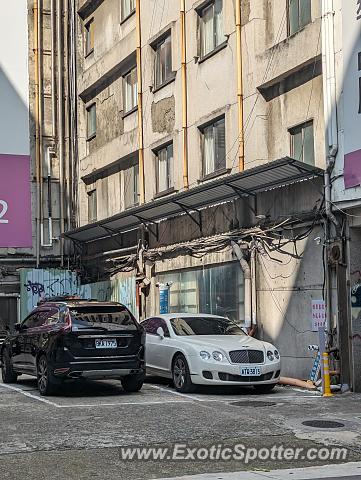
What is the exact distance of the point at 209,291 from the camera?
19.8 meters

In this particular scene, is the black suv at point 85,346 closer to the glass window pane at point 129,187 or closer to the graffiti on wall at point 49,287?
the glass window pane at point 129,187

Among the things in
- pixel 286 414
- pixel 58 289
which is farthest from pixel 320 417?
pixel 58 289

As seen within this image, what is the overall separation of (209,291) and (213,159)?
3.46 m

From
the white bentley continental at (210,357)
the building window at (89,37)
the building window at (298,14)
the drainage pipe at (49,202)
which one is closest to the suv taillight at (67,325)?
the white bentley continental at (210,357)

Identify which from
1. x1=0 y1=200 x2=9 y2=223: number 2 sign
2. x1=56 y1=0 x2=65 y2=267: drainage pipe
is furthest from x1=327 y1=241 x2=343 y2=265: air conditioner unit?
x1=0 y1=200 x2=9 y2=223: number 2 sign

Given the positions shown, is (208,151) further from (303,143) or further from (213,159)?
(303,143)

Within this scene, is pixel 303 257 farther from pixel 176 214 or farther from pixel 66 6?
pixel 66 6

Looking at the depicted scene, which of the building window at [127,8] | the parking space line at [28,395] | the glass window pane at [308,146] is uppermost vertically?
the building window at [127,8]

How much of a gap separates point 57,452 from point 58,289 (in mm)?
18734

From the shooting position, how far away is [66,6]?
28.7 m

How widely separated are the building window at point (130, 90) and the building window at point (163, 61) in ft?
5.80

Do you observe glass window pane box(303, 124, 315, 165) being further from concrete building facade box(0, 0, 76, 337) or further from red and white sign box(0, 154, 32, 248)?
red and white sign box(0, 154, 32, 248)

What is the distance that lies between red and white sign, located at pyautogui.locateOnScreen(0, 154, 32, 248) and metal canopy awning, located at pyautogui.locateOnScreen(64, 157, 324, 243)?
94.9 inches

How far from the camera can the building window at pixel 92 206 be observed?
28089 millimetres
